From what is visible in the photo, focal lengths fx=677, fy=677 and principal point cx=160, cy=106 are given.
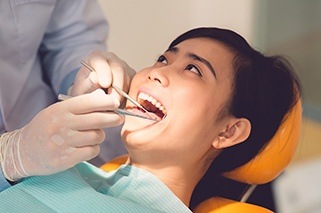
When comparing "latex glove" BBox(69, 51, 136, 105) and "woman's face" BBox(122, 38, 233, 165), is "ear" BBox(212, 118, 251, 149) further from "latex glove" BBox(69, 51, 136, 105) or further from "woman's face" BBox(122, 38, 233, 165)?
"latex glove" BBox(69, 51, 136, 105)

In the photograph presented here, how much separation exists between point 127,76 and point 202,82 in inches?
→ 7.7

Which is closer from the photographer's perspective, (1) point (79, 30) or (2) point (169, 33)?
(1) point (79, 30)

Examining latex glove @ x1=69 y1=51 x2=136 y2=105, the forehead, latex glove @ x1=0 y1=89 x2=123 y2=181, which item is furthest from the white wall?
latex glove @ x1=0 y1=89 x2=123 y2=181

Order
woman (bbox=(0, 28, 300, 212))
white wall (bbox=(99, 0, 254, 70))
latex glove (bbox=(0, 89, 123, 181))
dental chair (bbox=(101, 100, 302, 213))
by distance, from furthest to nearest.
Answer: white wall (bbox=(99, 0, 254, 70)), dental chair (bbox=(101, 100, 302, 213)), woman (bbox=(0, 28, 300, 212)), latex glove (bbox=(0, 89, 123, 181))

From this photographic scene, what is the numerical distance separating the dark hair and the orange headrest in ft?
0.04

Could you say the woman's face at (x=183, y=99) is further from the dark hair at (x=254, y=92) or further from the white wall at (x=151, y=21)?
the white wall at (x=151, y=21)

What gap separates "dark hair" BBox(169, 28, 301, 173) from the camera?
4.87 ft

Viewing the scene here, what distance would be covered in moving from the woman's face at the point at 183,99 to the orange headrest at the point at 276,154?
13cm

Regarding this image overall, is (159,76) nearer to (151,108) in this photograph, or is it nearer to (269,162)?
(151,108)

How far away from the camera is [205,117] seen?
1.45m

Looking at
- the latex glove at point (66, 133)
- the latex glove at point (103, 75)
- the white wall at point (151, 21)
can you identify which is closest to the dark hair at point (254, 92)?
the latex glove at point (103, 75)

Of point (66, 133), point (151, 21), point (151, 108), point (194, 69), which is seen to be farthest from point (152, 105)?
→ point (151, 21)

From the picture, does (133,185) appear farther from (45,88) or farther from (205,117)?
(45,88)

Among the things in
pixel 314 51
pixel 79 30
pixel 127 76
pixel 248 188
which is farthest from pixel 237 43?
pixel 314 51
